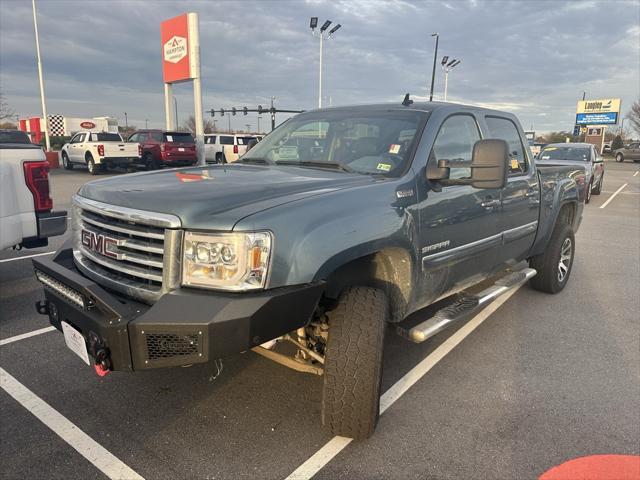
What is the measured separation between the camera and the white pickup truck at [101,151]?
20.0 metres

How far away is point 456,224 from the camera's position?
3285 millimetres

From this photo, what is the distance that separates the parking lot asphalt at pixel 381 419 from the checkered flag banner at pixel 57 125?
48586mm

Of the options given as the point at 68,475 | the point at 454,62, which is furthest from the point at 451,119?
the point at 454,62

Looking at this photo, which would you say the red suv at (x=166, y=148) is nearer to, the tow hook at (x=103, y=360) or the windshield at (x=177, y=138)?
the windshield at (x=177, y=138)

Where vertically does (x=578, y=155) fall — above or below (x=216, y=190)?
below

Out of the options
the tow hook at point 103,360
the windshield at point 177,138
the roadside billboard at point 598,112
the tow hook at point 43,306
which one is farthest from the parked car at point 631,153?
the tow hook at point 103,360

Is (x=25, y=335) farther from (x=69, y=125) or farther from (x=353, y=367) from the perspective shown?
(x=69, y=125)

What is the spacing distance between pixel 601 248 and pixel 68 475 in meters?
8.23

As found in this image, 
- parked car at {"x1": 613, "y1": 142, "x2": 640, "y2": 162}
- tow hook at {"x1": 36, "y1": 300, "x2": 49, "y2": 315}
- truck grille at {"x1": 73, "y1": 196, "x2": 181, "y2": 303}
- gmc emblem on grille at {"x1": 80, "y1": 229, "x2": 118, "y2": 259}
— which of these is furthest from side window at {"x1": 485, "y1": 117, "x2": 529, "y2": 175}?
parked car at {"x1": 613, "y1": 142, "x2": 640, "y2": 162}

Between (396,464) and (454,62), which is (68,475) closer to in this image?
(396,464)

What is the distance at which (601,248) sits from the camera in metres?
8.08

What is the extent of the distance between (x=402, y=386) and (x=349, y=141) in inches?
68.8

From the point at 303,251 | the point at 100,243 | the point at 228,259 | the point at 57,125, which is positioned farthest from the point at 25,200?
the point at 57,125

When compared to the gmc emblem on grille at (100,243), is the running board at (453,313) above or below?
below
